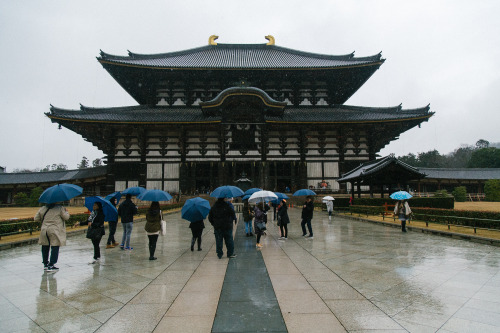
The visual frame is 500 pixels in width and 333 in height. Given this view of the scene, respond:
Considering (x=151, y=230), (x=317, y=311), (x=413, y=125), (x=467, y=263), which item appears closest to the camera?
(x=317, y=311)

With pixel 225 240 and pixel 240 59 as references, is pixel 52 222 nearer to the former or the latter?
pixel 225 240

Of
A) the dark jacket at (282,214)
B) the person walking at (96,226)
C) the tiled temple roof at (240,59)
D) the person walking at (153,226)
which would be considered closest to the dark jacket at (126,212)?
the person walking at (96,226)

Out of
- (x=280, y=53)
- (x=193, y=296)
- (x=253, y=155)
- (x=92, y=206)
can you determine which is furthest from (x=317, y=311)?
(x=280, y=53)

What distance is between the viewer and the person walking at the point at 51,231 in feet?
20.7

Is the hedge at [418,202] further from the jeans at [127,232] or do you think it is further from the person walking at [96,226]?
the person walking at [96,226]

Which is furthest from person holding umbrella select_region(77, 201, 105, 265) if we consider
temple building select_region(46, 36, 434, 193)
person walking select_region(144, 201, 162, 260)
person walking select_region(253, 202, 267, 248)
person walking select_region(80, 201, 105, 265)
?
temple building select_region(46, 36, 434, 193)

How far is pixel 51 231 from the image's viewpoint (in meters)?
6.31

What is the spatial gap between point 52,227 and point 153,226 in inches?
90.4

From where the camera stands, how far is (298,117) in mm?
26062

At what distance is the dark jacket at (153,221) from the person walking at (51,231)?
1.90 meters

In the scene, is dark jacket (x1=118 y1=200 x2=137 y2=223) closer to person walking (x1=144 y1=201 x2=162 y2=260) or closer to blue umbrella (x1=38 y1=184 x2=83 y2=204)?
person walking (x1=144 y1=201 x2=162 y2=260)

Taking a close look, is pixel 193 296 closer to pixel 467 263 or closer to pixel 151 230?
pixel 151 230

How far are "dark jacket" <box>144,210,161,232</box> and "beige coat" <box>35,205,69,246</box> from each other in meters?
1.90

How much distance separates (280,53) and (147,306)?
1377 inches
